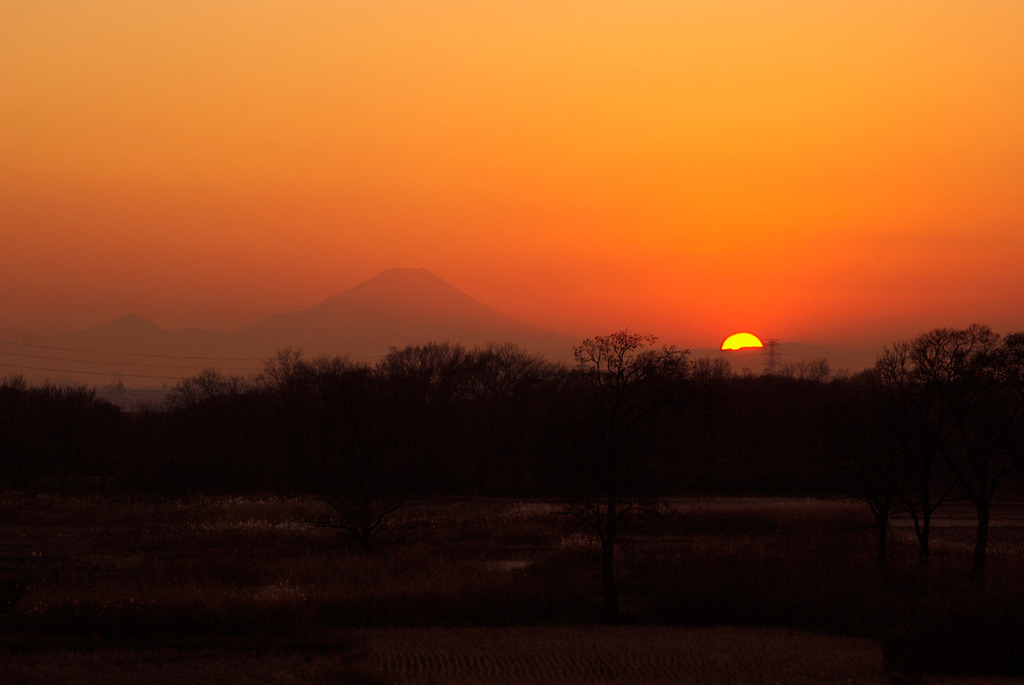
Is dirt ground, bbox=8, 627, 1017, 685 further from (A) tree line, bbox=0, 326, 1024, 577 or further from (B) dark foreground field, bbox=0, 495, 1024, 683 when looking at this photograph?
(A) tree line, bbox=0, 326, 1024, 577

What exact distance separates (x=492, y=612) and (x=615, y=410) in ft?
20.7

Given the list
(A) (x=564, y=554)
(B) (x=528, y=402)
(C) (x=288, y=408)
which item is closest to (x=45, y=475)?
(C) (x=288, y=408)

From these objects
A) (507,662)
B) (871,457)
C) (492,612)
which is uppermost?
(871,457)

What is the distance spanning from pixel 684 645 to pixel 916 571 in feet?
30.8

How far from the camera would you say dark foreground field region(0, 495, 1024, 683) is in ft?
61.3

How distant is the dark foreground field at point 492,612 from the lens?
18.7 metres

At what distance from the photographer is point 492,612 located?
2472 centimetres

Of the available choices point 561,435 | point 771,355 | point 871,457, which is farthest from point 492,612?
point 771,355

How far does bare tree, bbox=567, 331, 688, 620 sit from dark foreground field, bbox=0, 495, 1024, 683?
137 centimetres

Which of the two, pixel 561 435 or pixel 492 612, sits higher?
pixel 561 435

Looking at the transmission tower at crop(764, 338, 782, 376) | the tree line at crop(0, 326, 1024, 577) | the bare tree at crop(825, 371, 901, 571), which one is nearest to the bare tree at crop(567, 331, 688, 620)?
the tree line at crop(0, 326, 1024, 577)

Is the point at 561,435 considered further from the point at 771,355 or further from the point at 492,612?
the point at 771,355

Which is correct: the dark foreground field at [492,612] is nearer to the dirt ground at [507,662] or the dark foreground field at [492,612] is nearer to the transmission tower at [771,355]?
the dirt ground at [507,662]

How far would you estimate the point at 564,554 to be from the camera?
33.3m
